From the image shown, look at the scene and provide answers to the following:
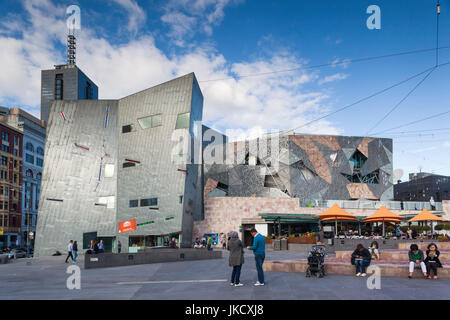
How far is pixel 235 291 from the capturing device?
987 cm

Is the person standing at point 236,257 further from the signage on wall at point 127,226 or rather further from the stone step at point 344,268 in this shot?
the signage on wall at point 127,226

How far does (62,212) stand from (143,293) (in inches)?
1207

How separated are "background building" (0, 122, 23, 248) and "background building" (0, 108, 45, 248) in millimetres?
1933

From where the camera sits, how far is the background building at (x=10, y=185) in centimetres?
6681

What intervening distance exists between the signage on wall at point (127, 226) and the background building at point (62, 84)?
142 metres

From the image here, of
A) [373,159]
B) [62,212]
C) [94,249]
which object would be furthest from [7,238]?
[373,159]

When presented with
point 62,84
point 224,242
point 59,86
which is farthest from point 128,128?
point 59,86

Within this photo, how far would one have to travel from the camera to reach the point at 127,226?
36.7 meters

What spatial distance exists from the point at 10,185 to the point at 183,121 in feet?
155

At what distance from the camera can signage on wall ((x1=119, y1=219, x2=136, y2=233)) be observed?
1425 inches

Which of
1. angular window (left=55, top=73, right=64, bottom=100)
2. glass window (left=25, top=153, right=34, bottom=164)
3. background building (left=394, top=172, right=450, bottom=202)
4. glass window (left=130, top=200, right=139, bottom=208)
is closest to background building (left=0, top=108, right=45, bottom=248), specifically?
glass window (left=25, top=153, right=34, bottom=164)

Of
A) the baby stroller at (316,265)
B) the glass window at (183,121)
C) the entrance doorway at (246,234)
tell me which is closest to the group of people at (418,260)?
the baby stroller at (316,265)

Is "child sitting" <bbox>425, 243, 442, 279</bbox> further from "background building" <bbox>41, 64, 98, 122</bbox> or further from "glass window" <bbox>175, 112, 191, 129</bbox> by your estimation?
"background building" <bbox>41, 64, 98, 122</bbox>
